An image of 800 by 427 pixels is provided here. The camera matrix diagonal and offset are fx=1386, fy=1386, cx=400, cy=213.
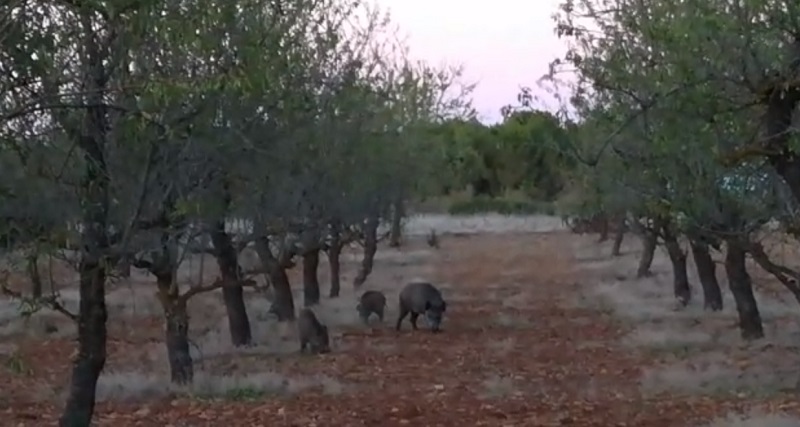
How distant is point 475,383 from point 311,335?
469 cm

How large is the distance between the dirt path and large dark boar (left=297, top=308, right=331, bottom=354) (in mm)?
395

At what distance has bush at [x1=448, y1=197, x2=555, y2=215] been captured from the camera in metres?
76.8

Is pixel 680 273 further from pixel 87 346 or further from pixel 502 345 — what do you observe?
pixel 87 346

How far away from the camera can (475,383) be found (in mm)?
19688

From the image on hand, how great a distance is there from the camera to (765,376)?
19.2m

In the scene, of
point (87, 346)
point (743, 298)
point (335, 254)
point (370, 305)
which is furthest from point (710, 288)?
point (87, 346)

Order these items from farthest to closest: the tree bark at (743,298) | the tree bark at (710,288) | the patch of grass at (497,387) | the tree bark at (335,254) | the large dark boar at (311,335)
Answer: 1. the tree bark at (335,254)
2. the tree bark at (710,288)
3. the large dark boar at (311,335)
4. the tree bark at (743,298)
5. the patch of grass at (497,387)

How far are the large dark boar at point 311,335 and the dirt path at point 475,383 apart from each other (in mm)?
395

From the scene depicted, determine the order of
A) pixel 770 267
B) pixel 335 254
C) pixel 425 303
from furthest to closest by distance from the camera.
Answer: pixel 335 254 < pixel 425 303 < pixel 770 267

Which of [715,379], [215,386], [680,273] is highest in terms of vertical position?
[680,273]

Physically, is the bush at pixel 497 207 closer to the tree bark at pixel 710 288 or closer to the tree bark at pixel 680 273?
the tree bark at pixel 680 273

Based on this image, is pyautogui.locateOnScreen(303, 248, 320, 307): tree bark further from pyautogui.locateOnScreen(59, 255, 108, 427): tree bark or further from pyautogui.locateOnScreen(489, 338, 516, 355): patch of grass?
pyautogui.locateOnScreen(59, 255, 108, 427): tree bark

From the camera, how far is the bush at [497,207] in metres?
76.8

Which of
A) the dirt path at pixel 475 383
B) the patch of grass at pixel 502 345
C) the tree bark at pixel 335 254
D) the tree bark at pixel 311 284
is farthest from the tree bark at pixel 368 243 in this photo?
the patch of grass at pixel 502 345
